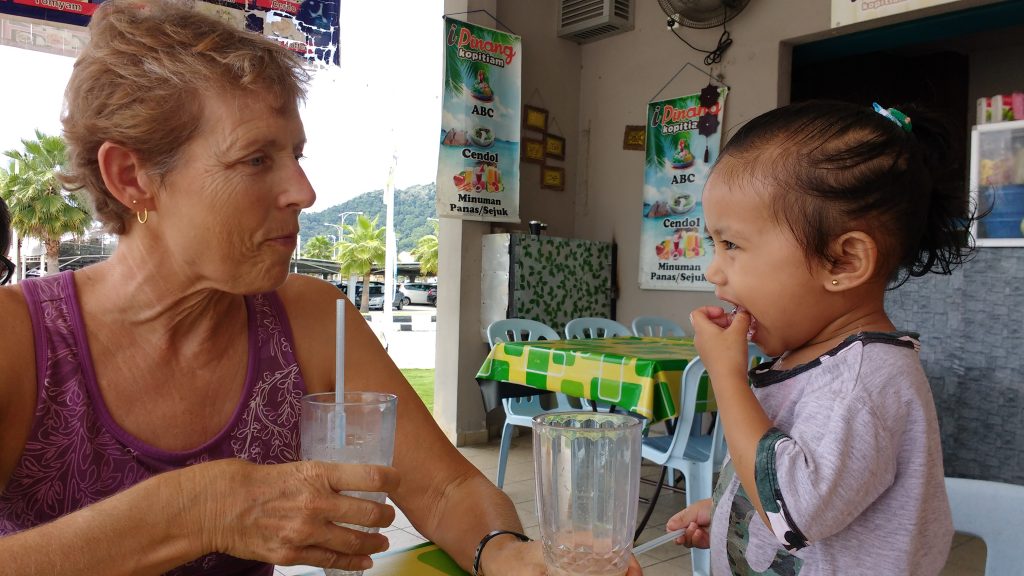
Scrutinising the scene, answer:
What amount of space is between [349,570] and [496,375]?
2972 millimetres

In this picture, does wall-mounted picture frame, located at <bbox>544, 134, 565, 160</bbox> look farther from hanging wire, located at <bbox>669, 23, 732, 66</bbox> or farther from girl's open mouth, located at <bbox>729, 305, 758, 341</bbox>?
girl's open mouth, located at <bbox>729, 305, 758, 341</bbox>

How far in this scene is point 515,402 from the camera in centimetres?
A: 429

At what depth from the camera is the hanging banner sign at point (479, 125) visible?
5.31 metres

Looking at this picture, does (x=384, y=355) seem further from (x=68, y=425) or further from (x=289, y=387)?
(x=68, y=425)

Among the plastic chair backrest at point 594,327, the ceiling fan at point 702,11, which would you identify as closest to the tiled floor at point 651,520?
the plastic chair backrest at point 594,327

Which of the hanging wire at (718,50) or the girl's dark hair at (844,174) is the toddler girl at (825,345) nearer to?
the girl's dark hair at (844,174)

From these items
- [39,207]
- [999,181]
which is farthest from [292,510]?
[39,207]

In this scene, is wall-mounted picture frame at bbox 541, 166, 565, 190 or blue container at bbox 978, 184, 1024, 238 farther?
wall-mounted picture frame at bbox 541, 166, 565, 190

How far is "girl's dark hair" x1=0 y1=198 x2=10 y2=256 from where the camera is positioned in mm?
2740

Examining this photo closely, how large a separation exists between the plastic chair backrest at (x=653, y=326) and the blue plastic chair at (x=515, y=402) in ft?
2.66

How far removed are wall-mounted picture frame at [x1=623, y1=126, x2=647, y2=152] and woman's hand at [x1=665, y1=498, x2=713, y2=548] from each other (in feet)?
15.4

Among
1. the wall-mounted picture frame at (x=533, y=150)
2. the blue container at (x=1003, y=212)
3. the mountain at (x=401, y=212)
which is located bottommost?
the blue container at (x=1003, y=212)

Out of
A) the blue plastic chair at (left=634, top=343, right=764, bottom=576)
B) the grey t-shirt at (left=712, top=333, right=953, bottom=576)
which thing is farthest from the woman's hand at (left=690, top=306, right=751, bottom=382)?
the blue plastic chair at (left=634, top=343, right=764, bottom=576)

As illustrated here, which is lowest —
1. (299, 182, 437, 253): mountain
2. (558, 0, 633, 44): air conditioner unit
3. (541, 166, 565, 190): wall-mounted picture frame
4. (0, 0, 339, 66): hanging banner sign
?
(541, 166, 565, 190): wall-mounted picture frame
